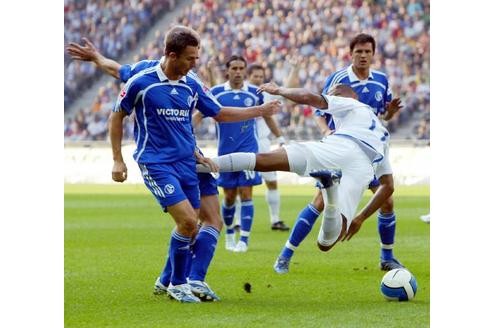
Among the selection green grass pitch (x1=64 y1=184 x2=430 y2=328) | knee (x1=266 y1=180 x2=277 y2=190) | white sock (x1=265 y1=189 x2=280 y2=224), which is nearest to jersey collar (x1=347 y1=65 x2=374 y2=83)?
green grass pitch (x1=64 y1=184 x2=430 y2=328)

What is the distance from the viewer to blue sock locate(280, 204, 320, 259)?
10.3m

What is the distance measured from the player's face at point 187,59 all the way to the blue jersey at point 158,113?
0.15 metres

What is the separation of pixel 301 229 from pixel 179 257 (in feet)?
7.51

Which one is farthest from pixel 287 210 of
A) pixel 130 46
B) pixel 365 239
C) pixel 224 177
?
pixel 130 46

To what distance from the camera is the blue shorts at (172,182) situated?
809 cm

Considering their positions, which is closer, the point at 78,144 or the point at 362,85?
the point at 362,85

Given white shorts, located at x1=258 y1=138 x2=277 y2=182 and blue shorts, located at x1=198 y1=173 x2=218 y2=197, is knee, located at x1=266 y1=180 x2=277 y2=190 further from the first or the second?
blue shorts, located at x1=198 y1=173 x2=218 y2=197

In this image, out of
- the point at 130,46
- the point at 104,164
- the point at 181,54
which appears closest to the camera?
the point at 181,54

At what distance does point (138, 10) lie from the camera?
35312 mm

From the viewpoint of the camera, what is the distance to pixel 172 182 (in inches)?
320

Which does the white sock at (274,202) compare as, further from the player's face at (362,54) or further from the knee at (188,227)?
the knee at (188,227)

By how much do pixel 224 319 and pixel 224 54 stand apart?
83.8 ft

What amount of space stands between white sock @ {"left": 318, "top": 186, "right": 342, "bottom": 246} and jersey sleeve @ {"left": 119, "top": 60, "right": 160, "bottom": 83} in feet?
5.55
